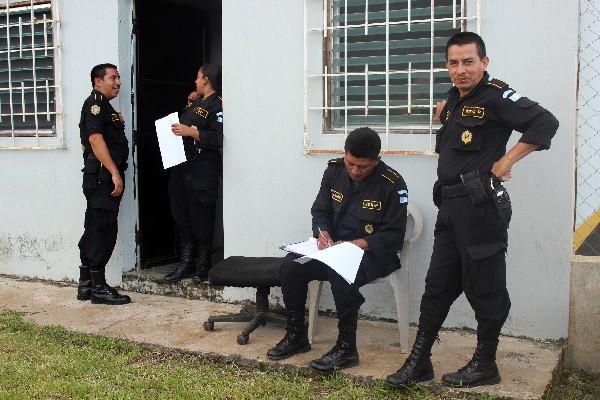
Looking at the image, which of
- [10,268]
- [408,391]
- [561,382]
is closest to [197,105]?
[10,268]

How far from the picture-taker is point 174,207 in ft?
19.2

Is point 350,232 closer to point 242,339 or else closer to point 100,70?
point 242,339

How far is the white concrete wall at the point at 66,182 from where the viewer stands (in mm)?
5891

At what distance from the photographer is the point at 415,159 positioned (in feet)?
15.4

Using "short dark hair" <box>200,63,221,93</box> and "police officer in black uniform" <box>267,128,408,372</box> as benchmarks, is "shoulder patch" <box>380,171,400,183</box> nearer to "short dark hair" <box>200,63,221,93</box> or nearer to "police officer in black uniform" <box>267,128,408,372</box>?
"police officer in black uniform" <box>267,128,408,372</box>

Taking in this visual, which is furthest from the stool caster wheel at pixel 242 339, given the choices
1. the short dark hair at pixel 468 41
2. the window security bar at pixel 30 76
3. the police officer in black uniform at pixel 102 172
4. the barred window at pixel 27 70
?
the barred window at pixel 27 70

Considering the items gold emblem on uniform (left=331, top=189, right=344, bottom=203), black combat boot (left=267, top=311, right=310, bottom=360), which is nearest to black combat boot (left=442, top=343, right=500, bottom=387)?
black combat boot (left=267, top=311, right=310, bottom=360)

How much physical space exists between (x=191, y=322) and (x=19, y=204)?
7.90ft

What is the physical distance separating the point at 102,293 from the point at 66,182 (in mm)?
1157

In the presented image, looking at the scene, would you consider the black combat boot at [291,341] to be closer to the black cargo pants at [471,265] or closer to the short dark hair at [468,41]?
the black cargo pants at [471,265]

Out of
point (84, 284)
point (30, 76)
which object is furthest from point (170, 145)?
point (30, 76)

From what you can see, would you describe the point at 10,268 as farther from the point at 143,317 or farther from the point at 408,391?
the point at 408,391

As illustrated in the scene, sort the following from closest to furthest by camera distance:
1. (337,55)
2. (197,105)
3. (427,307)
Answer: (427,307), (337,55), (197,105)

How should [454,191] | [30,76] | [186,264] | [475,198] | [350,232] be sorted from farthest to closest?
[30,76]
[186,264]
[350,232]
[454,191]
[475,198]
